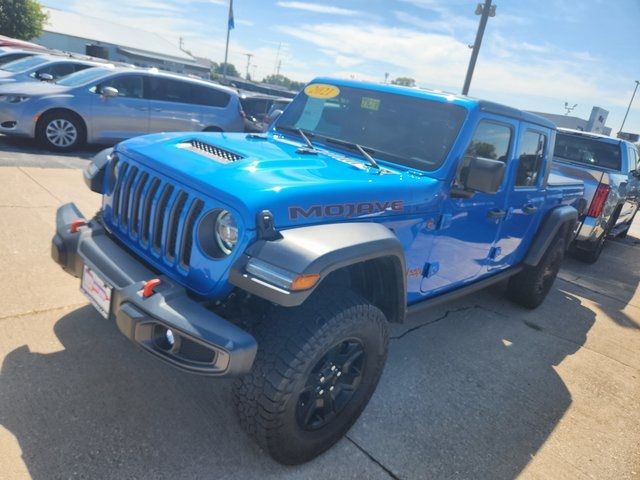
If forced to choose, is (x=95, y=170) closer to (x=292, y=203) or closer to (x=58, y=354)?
(x=58, y=354)

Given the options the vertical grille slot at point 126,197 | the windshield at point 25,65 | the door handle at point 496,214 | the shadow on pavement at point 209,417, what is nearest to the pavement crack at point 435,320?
the shadow on pavement at point 209,417

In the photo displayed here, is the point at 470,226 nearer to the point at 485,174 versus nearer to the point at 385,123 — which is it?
the point at 485,174

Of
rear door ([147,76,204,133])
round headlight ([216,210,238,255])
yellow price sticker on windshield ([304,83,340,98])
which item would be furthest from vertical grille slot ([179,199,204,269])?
rear door ([147,76,204,133])

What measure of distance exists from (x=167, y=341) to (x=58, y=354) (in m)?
1.16

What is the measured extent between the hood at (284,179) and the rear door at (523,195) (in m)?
1.26

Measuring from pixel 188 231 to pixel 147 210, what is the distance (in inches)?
15.3

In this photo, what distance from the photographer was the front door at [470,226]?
310 cm

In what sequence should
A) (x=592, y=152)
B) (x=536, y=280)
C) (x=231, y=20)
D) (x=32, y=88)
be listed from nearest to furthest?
(x=536, y=280), (x=32, y=88), (x=592, y=152), (x=231, y=20)

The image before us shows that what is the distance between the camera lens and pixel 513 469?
265cm

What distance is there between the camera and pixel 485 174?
2.77 m

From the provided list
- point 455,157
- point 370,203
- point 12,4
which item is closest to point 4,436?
point 370,203

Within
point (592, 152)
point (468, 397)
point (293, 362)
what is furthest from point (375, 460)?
point (592, 152)

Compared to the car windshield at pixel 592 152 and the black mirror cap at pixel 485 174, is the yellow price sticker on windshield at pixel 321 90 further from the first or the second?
the car windshield at pixel 592 152

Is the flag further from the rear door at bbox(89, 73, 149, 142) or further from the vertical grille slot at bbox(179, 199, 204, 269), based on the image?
the vertical grille slot at bbox(179, 199, 204, 269)
